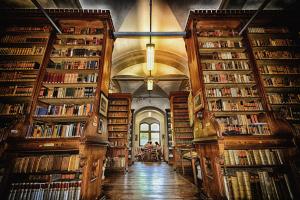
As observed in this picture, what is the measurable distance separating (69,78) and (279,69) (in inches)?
167

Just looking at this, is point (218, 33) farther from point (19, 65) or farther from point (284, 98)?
point (19, 65)

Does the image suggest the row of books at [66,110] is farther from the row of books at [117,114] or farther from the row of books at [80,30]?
the row of books at [117,114]

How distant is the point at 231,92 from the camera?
2740 millimetres

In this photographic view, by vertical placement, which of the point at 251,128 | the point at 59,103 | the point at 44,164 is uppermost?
the point at 59,103

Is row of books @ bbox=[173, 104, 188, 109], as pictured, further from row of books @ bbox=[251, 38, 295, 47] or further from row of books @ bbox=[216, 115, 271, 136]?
row of books @ bbox=[251, 38, 295, 47]

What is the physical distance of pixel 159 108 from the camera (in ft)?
32.4

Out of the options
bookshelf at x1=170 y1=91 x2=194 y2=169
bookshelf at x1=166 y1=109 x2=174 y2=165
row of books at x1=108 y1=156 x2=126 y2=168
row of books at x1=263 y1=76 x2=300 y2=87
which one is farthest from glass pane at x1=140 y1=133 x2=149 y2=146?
row of books at x1=263 y1=76 x2=300 y2=87

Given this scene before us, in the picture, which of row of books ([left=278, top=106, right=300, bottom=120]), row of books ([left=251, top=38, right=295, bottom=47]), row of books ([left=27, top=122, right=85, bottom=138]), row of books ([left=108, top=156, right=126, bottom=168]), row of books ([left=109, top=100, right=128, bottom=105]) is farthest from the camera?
row of books ([left=109, top=100, right=128, bottom=105])

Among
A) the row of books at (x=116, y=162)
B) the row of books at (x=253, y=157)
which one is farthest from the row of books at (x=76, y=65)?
the row of books at (x=116, y=162)

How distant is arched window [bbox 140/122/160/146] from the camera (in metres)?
Result: 13.1

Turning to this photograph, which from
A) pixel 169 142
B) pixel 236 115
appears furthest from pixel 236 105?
pixel 169 142

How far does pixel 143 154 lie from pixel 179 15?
8248mm

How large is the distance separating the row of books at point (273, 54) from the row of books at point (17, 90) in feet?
14.9

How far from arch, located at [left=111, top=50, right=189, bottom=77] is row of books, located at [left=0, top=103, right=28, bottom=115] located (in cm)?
329
